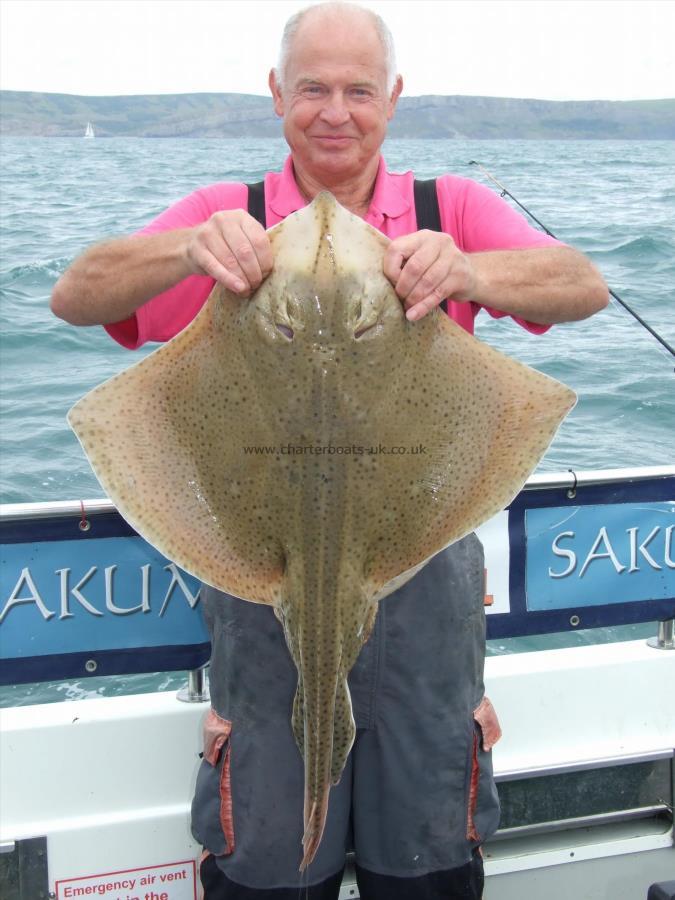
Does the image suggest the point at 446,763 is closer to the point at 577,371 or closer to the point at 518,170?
the point at 577,371

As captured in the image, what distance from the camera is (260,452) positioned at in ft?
6.76

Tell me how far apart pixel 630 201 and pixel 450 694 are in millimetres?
24810

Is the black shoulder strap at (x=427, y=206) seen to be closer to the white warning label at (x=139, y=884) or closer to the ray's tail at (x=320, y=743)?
the ray's tail at (x=320, y=743)

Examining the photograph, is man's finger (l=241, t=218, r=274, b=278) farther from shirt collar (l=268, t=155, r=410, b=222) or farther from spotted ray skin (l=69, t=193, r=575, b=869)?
shirt collar (l=268, t=155, r=410, b=222)

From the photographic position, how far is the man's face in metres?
2.41

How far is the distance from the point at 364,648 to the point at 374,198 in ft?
4.11

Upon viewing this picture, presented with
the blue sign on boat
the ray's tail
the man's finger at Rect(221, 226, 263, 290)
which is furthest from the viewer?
the blue sign on boat

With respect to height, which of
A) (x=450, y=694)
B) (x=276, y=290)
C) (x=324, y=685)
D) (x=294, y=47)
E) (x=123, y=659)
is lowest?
(x=123, y=659)

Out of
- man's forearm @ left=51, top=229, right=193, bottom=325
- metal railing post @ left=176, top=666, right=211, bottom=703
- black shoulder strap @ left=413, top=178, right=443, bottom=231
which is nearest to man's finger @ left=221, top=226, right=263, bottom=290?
man's forearm @ left=51, top=229, right=193, bottom=325

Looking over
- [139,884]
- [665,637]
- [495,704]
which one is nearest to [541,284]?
[495,704]

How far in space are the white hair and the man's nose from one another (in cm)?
18

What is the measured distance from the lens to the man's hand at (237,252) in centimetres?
196

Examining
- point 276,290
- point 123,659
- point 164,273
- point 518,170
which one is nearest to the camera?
point 276,290

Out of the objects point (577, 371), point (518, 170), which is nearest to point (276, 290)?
point (577, 371)
